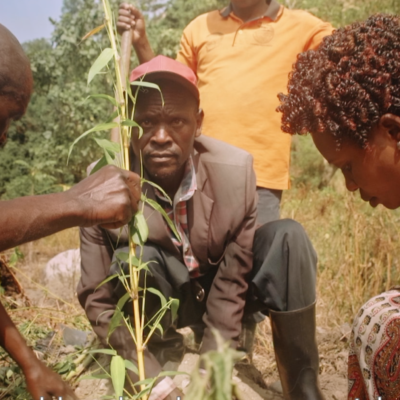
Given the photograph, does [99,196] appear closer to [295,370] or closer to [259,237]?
[259,237]

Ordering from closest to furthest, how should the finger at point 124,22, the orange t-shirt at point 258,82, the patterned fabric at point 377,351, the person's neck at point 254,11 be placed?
the patterned fabric at point 377,351, the finger at point 124,22, the orange t-shirt at point 258,82, the person's neck at point 254,11

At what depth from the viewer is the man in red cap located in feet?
6.72

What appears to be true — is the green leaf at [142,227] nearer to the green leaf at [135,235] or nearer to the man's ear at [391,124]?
the green leaf at [135,235]

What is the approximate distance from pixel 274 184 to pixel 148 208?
74 centimetres

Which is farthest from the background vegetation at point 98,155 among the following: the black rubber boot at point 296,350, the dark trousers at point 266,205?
the black rubber boot at point 296,350

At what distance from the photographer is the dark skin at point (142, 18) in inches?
84.7

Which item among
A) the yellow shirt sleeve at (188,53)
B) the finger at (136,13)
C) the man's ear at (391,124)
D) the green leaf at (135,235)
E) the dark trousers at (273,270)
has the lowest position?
the dark trousers at (273,270)

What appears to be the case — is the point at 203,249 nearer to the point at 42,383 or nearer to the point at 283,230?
the point at 283,230

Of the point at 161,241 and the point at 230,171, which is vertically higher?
the point at 230,171

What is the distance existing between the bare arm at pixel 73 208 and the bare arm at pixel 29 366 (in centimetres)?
36

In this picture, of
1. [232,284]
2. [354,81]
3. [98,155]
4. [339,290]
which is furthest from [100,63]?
[98,155]

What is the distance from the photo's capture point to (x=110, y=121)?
1310mm

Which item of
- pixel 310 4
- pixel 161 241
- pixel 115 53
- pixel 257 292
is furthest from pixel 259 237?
pixel 310 4

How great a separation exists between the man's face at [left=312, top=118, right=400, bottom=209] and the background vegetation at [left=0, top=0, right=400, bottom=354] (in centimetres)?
152
